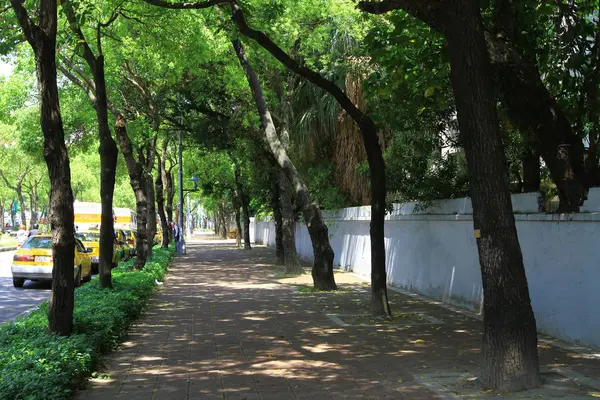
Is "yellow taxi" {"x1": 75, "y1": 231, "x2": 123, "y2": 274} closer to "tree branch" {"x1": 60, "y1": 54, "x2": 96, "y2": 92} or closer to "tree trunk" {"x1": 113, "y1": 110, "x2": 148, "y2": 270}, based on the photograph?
"tree trunk" {"x1": 113, "y1": 110, "x2": 148, "y2": 270}

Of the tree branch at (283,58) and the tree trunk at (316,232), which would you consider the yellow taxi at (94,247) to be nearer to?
the tree trunk at (316,232)

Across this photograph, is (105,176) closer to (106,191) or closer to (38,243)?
(106,191)

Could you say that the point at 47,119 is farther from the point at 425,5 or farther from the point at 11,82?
the point at 11,82

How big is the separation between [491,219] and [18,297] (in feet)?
43.8

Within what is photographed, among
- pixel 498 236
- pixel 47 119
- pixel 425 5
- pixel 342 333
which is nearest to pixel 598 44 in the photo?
pixel 425 5

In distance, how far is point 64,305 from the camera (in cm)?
794

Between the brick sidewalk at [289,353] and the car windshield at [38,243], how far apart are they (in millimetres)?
6278

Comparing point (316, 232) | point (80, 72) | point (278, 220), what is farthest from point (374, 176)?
point (278, 220)

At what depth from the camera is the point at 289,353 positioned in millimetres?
8438

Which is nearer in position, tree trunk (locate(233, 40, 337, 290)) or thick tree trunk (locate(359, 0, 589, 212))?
thick tree trunk (locate(359, 0, 589, 212))

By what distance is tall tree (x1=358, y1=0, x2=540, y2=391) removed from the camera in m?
6.12

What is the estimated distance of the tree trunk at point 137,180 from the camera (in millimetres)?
15383

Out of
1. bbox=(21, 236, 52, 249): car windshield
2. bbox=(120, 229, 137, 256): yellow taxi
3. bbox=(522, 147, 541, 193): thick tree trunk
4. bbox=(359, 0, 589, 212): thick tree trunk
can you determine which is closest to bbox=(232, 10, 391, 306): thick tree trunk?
bbox=(522, 147, 541, 193): thick tree trunk

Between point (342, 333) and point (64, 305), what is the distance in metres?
4.10
